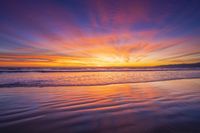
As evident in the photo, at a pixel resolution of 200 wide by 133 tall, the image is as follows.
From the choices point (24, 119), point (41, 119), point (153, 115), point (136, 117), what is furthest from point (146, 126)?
point (24, 119)

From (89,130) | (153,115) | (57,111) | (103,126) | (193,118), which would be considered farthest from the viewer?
(57,111)

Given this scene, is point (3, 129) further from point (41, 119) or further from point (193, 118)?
point (193, 118)

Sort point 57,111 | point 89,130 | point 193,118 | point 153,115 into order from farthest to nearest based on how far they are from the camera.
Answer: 1. point 57,111
2. point 153,115
3. point 193,118
4. point 89,130

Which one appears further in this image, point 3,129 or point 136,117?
point 136,117

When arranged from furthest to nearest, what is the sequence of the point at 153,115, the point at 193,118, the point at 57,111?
the point at 57,111
the point at 153,115
the point at 193,118

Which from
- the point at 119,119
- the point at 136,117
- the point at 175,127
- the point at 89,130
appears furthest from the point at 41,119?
the point at 175,127

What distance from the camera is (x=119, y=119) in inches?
122

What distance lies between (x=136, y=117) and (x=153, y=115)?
18.0 inches

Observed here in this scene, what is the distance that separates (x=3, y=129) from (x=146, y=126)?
2807mm

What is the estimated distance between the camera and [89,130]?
2.60 meters

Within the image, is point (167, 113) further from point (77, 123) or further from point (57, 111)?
point (57, 111)

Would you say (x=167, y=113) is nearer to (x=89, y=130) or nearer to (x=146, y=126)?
(x=146, y=126)

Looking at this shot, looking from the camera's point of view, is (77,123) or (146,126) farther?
(77,123)

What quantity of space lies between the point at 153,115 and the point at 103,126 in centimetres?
135
